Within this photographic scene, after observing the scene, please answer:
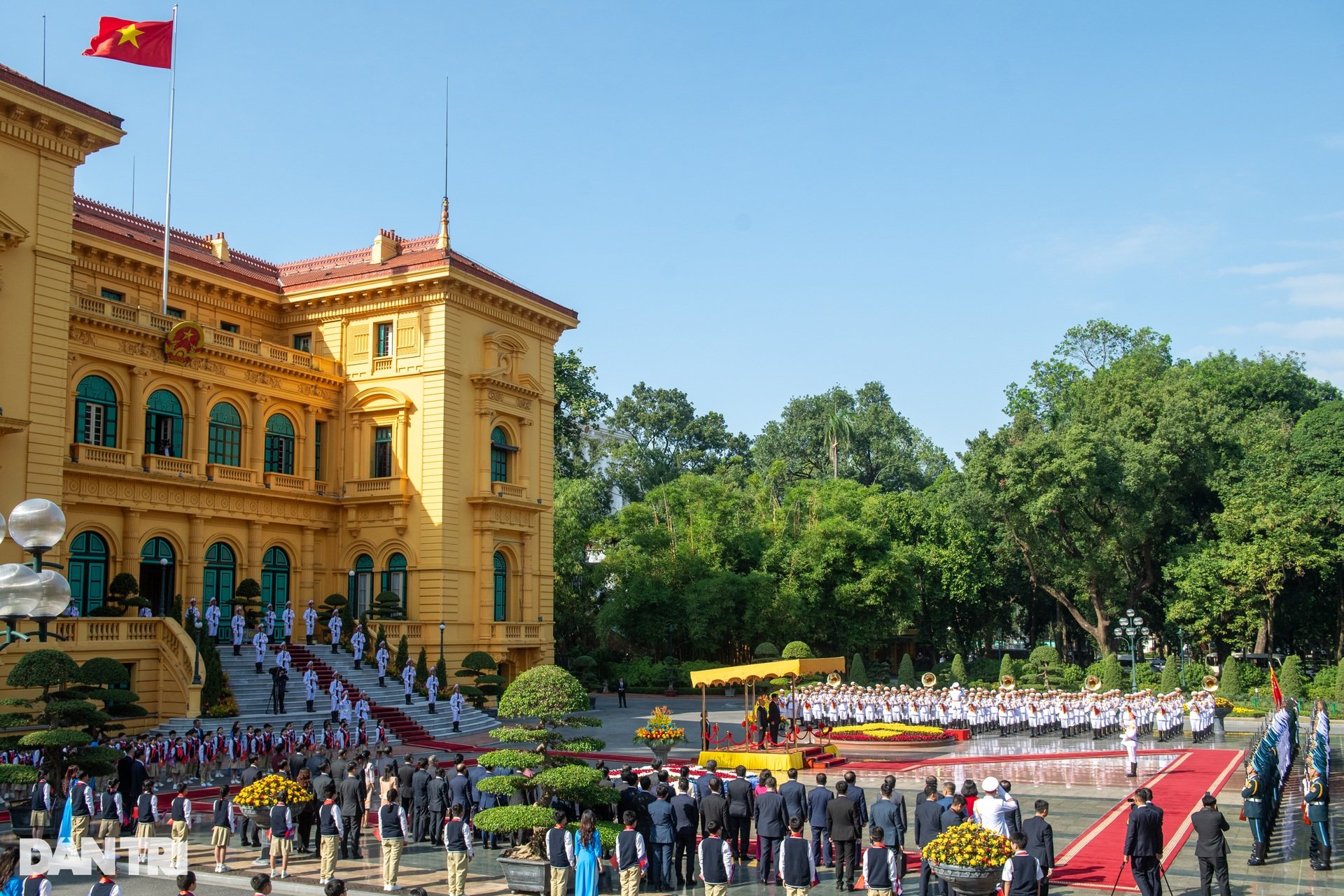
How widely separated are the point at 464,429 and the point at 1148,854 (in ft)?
100.0

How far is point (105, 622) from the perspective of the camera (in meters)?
28.7

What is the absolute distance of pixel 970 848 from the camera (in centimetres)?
Answer: 1162

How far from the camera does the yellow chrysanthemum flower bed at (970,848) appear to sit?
38.0 ft

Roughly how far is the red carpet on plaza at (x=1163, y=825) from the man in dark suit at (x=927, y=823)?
252 cm

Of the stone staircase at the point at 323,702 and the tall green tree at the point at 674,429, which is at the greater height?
the tall green tree at the point at 674,429

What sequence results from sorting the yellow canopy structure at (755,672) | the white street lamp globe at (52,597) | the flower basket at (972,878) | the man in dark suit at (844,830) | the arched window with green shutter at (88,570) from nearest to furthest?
the white street lamp globe at (52,597) → the flower basket at (972,878) → the man in dark suit at (844,830) → the yellow canopy structure at (755,672) → the arched window with green shutter at (88,570)

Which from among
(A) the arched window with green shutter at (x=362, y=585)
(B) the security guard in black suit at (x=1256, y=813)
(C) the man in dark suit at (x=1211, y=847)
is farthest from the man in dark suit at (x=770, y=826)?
(A) the arched window with green shutter at (x=362, y=585)

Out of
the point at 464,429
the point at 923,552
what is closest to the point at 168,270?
the point at 464,429

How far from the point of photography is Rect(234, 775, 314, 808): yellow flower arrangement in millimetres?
15750

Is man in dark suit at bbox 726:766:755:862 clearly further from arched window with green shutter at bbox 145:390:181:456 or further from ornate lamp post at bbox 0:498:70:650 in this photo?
arched window with green shutter at bbox 145:390:181:456

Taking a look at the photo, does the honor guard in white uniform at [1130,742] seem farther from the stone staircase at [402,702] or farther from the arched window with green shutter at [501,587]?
the arched window with green shutter at [501,587]

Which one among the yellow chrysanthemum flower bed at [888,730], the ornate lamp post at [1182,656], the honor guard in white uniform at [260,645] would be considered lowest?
the yellow chrysanthemum flower bed at [888,730]

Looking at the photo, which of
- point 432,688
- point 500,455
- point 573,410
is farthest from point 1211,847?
point 573,410

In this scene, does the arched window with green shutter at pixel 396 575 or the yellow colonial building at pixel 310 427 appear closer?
the yellow colonial building at pixel 310 427
